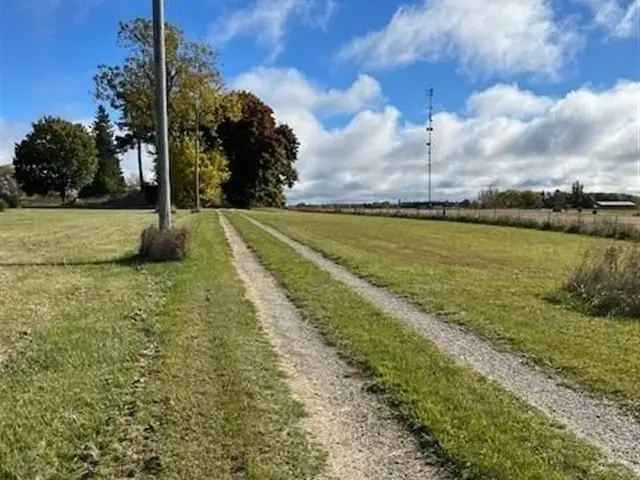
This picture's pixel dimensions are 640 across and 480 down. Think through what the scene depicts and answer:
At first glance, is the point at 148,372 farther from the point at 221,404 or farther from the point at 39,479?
the point at 39,479

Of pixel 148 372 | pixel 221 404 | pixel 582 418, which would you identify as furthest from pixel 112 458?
pixel 582 418

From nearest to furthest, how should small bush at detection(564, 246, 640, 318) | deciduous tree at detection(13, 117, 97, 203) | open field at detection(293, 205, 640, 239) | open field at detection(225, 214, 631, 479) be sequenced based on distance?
open field at detection(225, 214, 631, 479) → small bush at detection(564, 246, 640, 318) → open field at detection(293, 205, 640, 239) → deciduous tree at detection(13, 117, 97, 203)

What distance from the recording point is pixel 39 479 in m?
3.99

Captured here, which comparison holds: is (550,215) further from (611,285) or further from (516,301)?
(516,301)

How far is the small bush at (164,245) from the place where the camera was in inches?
625

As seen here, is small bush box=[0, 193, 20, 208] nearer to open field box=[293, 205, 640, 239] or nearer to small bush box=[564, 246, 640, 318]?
open field box=[293, 205, 640, 239]

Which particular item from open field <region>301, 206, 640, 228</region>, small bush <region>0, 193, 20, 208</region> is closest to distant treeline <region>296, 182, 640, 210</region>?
open field <region>301, 206, 640, 228</region>

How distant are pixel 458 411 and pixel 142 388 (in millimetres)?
2705

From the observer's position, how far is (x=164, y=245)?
15.9 metres

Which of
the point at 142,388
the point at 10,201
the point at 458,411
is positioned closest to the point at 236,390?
the point at 142,388

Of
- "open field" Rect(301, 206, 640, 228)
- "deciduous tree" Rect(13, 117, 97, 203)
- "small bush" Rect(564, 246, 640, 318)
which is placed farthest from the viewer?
"deciduous tree" Rect(13, 117, 97, 203)

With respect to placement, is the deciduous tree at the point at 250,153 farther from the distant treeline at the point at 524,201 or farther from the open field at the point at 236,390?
the open field at the point at 236,390

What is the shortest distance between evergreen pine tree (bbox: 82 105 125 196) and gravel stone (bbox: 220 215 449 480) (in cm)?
8591

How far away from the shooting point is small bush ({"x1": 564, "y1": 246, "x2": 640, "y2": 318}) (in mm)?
9943
